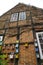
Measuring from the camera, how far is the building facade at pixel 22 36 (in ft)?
20.0

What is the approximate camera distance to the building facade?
6.09m

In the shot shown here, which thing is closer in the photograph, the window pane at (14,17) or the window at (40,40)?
the window at (40,40)

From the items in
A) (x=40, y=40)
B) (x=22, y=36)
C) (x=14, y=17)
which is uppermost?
(x=14, y=17)

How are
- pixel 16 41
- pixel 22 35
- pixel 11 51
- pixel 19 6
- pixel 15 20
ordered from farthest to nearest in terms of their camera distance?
pixel 19 6
pixel 15 20
pixel 22 35
pixel 16 41
pixel 11 51

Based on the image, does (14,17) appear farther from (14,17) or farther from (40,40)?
(40,40)

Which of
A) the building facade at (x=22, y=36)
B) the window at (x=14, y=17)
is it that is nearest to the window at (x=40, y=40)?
the building facade at (x=22, y=36)

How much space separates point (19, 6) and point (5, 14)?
60.3 inches

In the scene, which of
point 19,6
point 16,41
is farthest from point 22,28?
point 19,6

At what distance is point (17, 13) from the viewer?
34.2ft

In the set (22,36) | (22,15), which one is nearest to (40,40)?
(22,36)

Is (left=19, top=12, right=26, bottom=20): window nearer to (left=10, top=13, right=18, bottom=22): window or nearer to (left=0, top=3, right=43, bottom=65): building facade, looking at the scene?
(left=0, top=3, right=43, bottom=65): building facade

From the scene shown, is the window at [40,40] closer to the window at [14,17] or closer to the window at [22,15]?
the window at [22,15]

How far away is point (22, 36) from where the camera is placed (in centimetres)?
746

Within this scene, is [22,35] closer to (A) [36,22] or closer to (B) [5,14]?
(A) [36,22]
